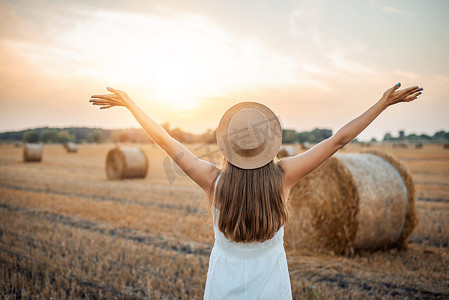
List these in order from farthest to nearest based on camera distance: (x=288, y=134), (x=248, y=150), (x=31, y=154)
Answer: (x=288, y=134)
(x=31, y=154)
(x=248, y=150)

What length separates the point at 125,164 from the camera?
54.4 ft

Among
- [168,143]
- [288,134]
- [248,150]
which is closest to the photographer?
[248,150]

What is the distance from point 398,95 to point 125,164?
15.5 m

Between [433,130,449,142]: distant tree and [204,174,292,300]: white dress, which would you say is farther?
[433,130,449,142]: distant tree

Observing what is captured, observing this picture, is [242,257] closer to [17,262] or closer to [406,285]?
[406,285]

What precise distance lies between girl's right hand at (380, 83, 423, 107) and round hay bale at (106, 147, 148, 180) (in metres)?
15.4

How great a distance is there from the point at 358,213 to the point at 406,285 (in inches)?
56.3

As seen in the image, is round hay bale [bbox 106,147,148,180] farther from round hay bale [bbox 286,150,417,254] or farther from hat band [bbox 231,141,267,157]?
hat band [bbox 231,141,267,157]

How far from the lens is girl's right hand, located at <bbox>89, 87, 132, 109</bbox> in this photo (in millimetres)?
2424

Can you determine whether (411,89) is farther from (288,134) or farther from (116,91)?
(288,134)

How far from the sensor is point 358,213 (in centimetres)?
586

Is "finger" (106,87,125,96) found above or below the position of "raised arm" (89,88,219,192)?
above

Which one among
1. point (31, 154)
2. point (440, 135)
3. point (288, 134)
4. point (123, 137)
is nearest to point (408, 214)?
point (31, 154)

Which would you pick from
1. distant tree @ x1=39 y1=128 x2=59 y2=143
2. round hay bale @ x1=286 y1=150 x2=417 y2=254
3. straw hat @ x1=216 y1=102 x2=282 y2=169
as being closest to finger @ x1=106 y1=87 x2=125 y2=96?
straw hat @ x1=216 y1=102 x2=282 y2=169
